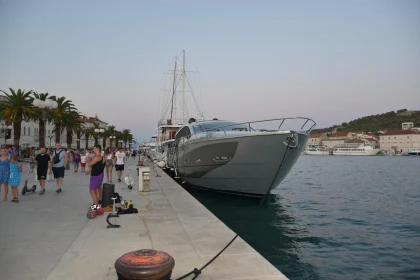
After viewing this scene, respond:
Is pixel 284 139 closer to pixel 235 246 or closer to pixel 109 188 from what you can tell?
pixel 109 188

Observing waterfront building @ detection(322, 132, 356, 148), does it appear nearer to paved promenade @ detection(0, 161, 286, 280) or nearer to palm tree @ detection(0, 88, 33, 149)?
palm tree @ detection(0, 88, 33, 149)

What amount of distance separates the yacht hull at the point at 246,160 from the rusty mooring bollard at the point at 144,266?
30.8 feet

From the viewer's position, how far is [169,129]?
92.8ft

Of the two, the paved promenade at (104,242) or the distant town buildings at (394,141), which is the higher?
the distant town buildings at (394,141)

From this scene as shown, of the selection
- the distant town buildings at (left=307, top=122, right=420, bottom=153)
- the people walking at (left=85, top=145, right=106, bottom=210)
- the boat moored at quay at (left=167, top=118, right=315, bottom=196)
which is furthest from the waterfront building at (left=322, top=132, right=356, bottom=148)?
the people walking at (left=85, top=145, right=106, bottom=210)

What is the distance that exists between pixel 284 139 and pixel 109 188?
6559 mm

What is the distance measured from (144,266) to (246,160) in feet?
33.2

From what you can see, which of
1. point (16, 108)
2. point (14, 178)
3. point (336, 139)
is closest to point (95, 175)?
point (14, 178)

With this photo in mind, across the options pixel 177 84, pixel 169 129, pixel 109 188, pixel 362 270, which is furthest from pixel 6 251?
pixel 177 84

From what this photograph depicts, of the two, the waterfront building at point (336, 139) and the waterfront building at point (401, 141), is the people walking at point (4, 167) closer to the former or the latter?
the waterfront building at point (401, 141)

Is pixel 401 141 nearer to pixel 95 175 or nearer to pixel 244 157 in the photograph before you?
pixel 244 157

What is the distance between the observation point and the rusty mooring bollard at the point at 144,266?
10.8 feet

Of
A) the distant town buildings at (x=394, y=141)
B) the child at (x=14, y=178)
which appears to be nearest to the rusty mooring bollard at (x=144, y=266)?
the child at (x=14, y=178)

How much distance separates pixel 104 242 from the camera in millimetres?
5805
